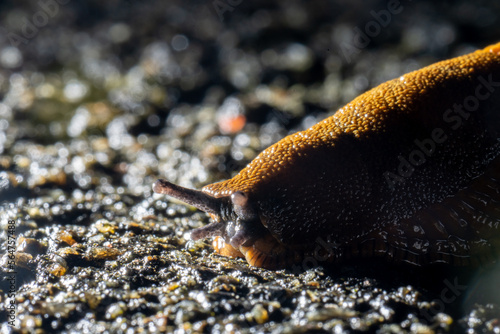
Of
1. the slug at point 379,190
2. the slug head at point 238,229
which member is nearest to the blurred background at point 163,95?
the slug head at point 238,229

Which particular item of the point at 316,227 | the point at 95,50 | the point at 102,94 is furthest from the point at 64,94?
the point at 316,227

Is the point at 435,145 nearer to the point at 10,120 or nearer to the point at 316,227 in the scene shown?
the point at 316,227

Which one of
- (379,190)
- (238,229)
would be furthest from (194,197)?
(379,190)

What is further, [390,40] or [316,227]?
[390,40]

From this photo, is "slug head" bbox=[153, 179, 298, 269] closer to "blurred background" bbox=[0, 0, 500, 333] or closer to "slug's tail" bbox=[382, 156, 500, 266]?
"blurred background" bbox=[0, 0, 500, 333]

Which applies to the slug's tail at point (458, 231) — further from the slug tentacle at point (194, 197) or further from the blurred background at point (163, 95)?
the slug tentacle at point (194, 197)

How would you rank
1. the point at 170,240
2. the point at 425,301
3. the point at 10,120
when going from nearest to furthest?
the point at 425,301 < the point at 170,240 < the point at 10,120

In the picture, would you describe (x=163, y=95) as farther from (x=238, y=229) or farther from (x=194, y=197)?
(x=238, y=229)
